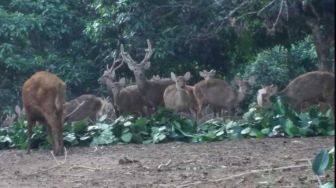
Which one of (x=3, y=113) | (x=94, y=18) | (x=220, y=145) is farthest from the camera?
(x=94, y=18)

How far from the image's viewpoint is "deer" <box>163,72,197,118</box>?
17000 millimetres

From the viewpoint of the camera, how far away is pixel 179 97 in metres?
17.1

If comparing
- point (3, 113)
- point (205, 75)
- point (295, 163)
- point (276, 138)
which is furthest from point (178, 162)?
point (3, 113)

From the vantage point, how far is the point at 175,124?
38.0ft

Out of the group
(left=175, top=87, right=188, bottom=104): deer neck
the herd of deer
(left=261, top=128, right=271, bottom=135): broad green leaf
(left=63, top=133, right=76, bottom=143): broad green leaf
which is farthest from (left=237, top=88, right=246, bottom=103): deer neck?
(left=63, top=133, right=76, bottom=143): broad green leaf

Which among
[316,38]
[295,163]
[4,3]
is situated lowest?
[295,163]

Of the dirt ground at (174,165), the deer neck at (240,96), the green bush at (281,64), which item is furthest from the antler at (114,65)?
the dirt ground at (174,165)

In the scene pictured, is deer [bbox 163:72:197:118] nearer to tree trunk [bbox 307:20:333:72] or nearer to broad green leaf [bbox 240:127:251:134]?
tree trunk [bbox 307:20:333:72]

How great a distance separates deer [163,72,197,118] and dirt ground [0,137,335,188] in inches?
239

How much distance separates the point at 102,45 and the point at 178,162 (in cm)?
1260

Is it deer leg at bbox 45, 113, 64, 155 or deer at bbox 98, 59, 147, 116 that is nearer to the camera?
deer leg at bbox 45, 113, 64, 155

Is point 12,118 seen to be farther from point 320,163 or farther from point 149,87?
point 320,163

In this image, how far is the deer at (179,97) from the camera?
669 inches

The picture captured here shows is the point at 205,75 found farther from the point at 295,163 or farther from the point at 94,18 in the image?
the point at 295,163
